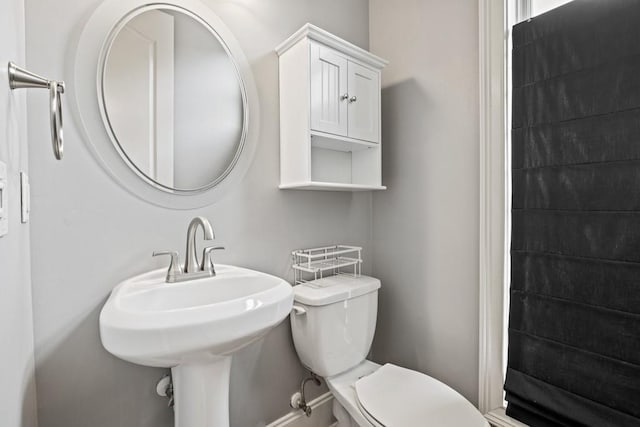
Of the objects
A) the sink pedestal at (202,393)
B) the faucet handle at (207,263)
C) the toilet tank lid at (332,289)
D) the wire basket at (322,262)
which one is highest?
the faucet handle at (207,263)

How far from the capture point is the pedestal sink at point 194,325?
0.66 metres

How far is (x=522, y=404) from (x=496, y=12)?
57.8 inches

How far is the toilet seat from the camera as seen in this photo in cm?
99

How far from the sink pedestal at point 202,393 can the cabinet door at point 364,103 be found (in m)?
1.04

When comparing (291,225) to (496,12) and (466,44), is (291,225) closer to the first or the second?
(466,44)

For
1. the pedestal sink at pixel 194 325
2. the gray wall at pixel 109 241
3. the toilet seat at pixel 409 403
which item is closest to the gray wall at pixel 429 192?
the toilet seat at pixel 409 403

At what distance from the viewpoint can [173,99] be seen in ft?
3.62

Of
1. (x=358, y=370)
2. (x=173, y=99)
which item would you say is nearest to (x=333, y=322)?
(x=358, y=370)

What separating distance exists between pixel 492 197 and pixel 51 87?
→ 1391mm

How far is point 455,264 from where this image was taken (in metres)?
1.36

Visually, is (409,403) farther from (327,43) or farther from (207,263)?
(327,43)

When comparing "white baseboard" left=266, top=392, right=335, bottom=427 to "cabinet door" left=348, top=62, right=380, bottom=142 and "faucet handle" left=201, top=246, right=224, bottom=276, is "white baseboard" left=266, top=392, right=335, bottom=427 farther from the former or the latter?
"cabinet door" left=348, top=62, right=380, bottom=142

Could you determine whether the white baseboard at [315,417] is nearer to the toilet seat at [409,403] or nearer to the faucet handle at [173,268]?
the toilet seat at [409,403]

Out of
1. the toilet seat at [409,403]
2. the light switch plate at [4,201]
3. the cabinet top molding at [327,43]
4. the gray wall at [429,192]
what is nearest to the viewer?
the light switch plate at [4,201]
